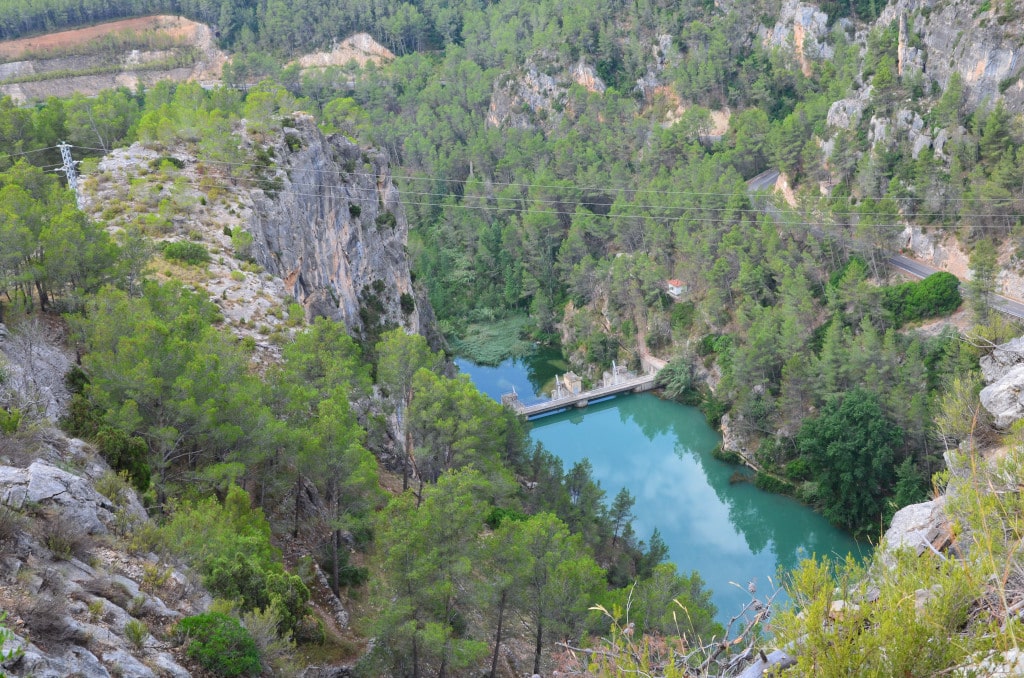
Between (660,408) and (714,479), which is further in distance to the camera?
(660,408)

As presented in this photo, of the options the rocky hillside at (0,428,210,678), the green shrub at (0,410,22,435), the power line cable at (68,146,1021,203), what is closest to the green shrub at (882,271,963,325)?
the power line cable at (68,146,1021,203)

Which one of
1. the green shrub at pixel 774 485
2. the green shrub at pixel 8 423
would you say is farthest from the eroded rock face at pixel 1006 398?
the green shrub at pixel 8 423

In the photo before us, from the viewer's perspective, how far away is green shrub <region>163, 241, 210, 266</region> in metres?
24.9

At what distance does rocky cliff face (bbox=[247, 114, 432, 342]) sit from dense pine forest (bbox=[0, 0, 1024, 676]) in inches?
26.5

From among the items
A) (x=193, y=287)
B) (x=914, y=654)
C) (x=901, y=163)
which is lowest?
(x=901, y=163)

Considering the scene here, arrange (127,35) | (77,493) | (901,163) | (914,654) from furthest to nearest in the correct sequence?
(127,35) < (901,163) < (77,493) < (914,654)

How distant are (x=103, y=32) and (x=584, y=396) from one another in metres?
67.4

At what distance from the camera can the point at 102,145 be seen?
35188mm

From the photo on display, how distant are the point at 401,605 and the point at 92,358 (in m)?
7.29

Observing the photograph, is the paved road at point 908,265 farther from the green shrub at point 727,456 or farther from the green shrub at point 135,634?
the green shrub at point 135,634

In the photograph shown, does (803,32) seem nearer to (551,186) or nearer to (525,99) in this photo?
(551,186)

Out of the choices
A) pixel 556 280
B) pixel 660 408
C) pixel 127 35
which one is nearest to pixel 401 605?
pixel 660 408

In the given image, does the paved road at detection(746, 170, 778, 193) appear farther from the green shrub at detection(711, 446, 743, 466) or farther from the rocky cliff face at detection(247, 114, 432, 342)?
the rocky cliff face at detection(247, 114, 432, 342)

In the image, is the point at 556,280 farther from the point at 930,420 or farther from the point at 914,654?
the point at 914,654
